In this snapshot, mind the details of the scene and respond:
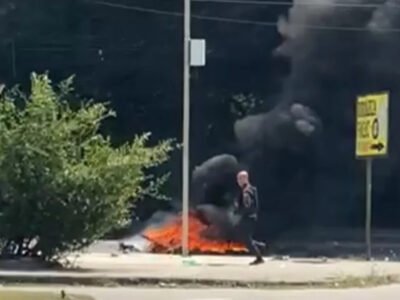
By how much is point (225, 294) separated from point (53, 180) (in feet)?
15.5

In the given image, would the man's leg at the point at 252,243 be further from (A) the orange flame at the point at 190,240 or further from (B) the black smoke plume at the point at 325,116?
(B) the black smoke plume at the point at 325,116

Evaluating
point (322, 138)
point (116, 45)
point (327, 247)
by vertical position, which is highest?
point (116, 45)

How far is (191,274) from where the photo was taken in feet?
71.0

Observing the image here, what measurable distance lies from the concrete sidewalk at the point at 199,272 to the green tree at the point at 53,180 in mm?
817

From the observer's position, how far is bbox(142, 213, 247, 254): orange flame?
30672mm

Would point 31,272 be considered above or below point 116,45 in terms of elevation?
below

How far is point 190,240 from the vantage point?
30.6 meters

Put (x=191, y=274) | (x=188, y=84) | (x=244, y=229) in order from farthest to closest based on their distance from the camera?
(x=188, y=84), (x=244, y=229), (x=191, y=274)

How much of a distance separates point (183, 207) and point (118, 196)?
6642 millimetres

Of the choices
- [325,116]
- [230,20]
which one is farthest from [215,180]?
[230,20]

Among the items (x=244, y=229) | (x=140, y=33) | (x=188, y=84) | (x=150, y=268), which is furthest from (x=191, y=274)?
(x=140, y=33)

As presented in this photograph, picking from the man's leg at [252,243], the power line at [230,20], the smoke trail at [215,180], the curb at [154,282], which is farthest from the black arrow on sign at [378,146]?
the power line at [230,20]

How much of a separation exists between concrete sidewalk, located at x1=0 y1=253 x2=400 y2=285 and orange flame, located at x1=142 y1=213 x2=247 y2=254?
268cm

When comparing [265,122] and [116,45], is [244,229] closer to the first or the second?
[265,122]
